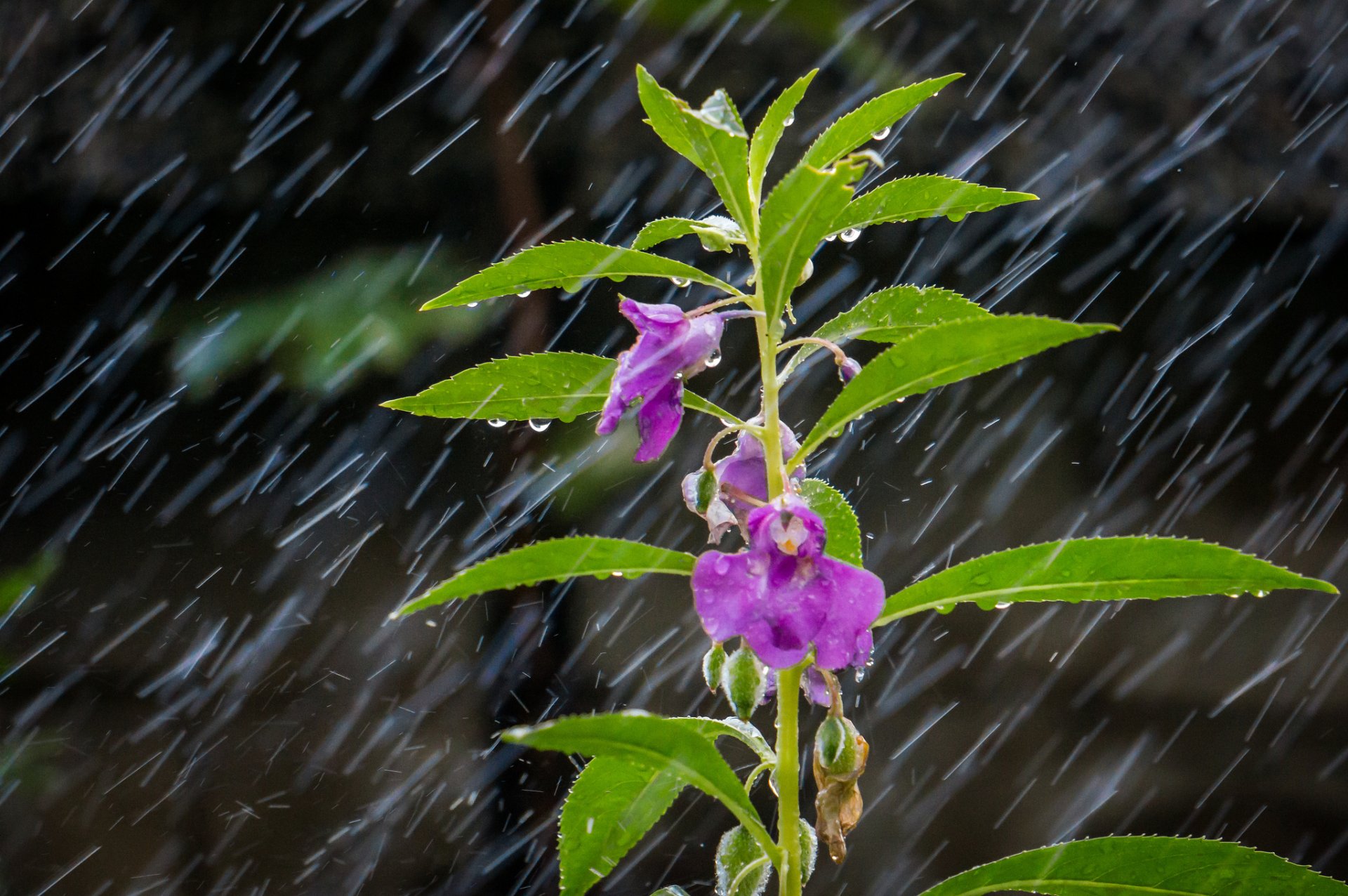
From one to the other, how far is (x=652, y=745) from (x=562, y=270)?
28 centimetres

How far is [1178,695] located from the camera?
173cm

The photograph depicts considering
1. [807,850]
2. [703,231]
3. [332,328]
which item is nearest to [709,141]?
[703,231]

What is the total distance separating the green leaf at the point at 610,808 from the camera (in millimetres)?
542

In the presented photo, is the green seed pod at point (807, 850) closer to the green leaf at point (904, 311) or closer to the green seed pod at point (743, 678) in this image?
the green seed pod at point (743, 678)

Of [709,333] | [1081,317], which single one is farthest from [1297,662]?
[709,333]

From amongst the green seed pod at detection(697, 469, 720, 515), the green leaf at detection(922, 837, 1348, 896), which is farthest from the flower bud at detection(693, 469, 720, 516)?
the green leaf at detection(922, 837, 1348, 896)

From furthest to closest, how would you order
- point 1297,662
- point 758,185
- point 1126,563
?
point 1297,662 < point 758,185 < point 1126,563

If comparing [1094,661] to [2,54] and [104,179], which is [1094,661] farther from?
[2,54]

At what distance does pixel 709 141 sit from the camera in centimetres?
52

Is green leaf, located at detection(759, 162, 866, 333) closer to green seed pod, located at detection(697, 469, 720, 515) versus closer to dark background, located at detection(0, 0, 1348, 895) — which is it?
green seed pod, located at detection(697, 469, 720, 515)

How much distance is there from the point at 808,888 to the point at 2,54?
7.15ft

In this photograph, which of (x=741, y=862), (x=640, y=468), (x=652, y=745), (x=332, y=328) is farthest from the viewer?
(x=640, y=468)

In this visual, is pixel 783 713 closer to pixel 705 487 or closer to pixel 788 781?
pixel 788 781

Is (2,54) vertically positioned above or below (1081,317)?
above
